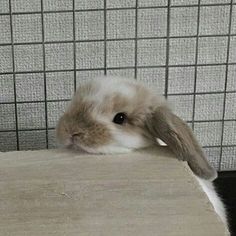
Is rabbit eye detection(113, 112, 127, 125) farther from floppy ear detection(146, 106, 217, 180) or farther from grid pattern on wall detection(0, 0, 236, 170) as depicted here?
grid pattern on wall detection(0, 0, 236, 170)

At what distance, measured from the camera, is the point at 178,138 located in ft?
3.73

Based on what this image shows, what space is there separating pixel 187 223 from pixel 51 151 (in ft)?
1.27

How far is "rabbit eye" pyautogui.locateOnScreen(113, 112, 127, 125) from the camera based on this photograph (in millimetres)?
1160

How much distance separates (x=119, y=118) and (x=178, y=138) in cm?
13

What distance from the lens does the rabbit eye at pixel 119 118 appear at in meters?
1.16

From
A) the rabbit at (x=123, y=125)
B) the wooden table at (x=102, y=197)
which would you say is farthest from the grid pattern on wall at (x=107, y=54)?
the wooden table at (x=102, y=197)

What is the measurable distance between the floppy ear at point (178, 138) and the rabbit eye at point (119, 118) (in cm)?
5

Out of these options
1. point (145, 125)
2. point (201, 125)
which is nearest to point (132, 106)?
point (145, 125)

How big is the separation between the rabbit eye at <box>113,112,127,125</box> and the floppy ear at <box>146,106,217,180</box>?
0.05m

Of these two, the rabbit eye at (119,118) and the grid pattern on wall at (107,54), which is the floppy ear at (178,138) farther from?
the grid pattern on wall at (107,54)

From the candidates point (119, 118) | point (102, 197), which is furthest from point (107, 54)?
point (102, 197)

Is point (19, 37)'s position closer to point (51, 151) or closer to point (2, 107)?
point (2, 107)

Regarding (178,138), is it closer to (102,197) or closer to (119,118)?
(119,118)

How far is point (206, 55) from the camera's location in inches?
57.7
